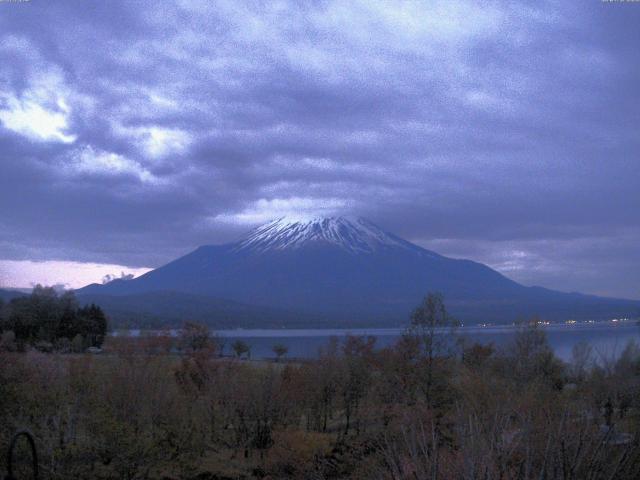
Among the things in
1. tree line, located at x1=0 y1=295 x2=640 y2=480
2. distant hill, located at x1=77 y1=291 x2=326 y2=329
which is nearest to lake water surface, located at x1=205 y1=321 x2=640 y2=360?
tree line, located at x1=0 y1=295 x2=640 y2=480

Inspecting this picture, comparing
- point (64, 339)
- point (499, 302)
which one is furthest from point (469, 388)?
point (499, 302)

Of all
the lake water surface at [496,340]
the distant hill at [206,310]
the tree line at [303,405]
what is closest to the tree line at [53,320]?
the lake water surface at [496,340]

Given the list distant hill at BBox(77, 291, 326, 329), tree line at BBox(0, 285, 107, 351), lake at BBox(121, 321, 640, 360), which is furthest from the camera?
distant hill at BBox(77, 291, 326, 329)

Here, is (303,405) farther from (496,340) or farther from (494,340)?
(496,340)

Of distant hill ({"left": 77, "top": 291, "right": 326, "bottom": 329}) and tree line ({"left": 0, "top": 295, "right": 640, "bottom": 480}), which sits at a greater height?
distant hill ({"left": 77, "top": 291, "right": 326, "bottom": 329})

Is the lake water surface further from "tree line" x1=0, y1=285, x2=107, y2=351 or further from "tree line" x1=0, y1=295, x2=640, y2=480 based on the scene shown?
"tree line" x1=0, y1=285, x2=107, y2=351

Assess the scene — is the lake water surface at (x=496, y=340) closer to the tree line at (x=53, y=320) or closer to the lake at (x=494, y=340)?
the lake at (x=494, y=340)

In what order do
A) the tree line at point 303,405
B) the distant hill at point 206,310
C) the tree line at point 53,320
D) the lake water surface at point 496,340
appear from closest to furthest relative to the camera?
the tree line at point 303,405 → the lake water surface at point 496,340 → the tree line at point 53,320 → the distant hill at point 206,310

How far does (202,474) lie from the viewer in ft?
66.7

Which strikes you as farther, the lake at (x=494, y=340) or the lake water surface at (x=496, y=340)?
the lake at (x=494, y=340)

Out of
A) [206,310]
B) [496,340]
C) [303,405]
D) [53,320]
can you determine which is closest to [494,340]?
[496,340]

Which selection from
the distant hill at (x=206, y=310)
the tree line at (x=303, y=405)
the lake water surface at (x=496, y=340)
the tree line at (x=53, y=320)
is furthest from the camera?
the distant hill at (x=206, y=310)

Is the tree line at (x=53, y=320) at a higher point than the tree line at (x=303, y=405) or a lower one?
higher

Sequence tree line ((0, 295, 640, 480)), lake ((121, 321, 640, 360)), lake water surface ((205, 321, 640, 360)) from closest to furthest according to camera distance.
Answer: tree line ((0, 295, 640, 480)), lake water surface ((205, 321, 640, 360)), lake ((121, 321, 640, 360))
